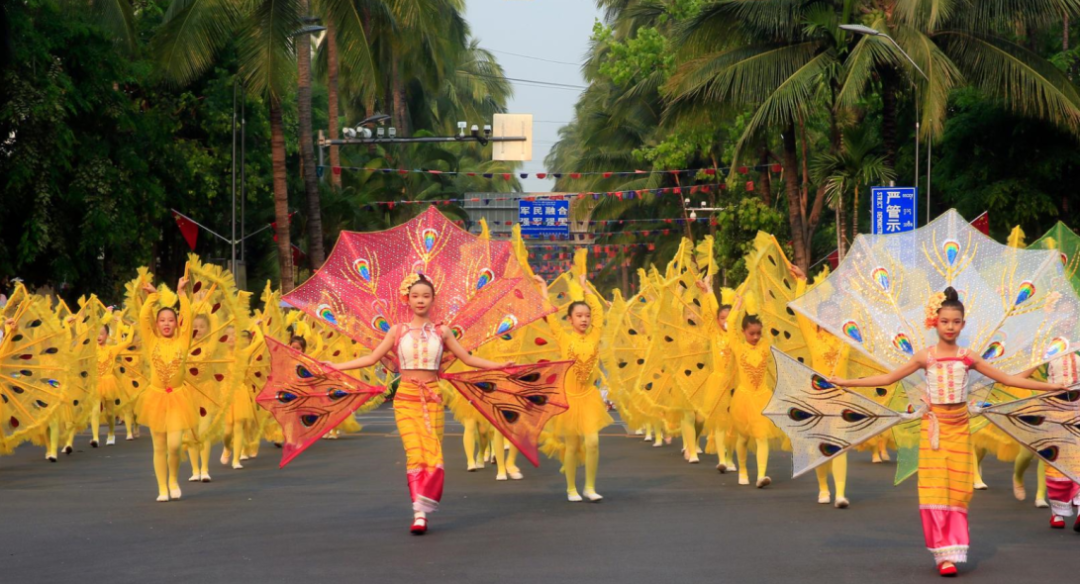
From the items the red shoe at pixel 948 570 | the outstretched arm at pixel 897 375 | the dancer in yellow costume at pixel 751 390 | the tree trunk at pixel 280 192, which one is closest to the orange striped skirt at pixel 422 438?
the outstretched arm at pixel 897 375

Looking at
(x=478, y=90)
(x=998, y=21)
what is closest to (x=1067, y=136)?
(x=998, y=21)

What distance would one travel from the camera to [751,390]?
46.8 feet

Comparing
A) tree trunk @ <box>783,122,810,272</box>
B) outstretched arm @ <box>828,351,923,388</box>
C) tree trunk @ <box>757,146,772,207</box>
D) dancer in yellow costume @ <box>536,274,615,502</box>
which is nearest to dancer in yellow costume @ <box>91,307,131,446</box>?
dancer in yellow costume @ <box>536,274,615,502</box>

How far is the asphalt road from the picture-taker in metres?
9.04

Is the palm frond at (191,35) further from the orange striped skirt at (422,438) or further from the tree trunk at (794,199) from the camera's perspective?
the orange striped skirt at (422,438)

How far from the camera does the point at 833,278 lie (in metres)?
10.6

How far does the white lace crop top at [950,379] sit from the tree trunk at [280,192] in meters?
22.0

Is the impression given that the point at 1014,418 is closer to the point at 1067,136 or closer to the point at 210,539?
the point at 210,539

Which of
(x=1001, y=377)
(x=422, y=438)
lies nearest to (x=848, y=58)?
(x=422, y=438)

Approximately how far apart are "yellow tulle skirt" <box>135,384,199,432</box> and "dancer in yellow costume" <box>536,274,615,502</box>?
10.6 feet

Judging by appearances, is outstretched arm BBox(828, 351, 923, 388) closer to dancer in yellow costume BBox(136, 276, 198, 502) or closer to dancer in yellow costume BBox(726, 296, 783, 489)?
dancer in yellow costume BBox(726, 296, 783, 489)

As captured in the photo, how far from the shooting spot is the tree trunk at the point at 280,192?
30828mm

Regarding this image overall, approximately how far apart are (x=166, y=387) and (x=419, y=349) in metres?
3.29

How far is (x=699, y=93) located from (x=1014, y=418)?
1940cm
